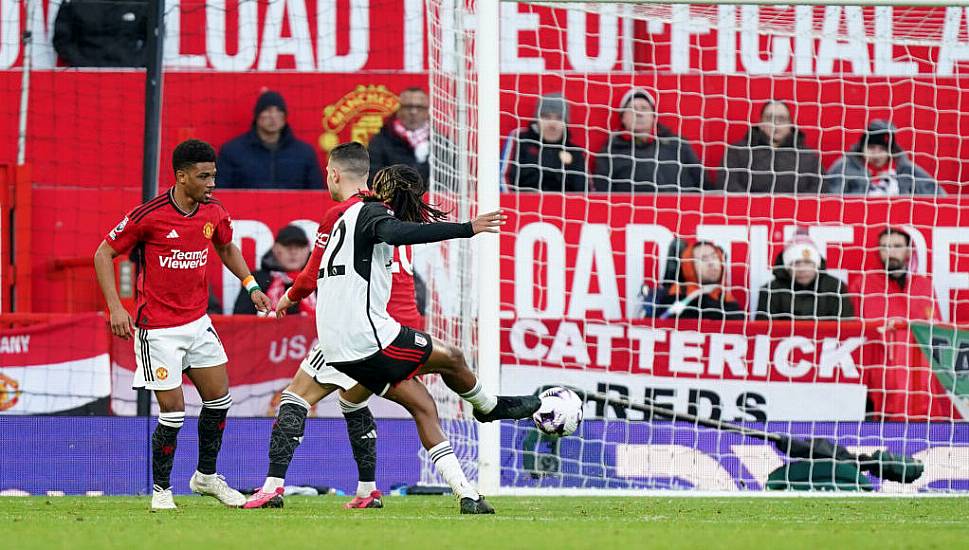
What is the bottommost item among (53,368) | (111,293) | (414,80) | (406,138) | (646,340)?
(53,368)

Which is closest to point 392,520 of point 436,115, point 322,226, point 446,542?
point 446,542

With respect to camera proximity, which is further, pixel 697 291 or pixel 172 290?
pixel 697 291

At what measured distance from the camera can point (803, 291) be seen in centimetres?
1059

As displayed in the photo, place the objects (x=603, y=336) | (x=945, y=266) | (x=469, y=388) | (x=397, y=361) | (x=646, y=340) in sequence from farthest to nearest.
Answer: (x=945, y=266) → (x=603, y=336) → (x=646, y=340) → (x=469, y=388) → (x=397, y=361)

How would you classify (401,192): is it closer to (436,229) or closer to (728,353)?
(436,229)

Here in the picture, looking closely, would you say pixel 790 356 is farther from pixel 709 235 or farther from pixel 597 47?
pixel 597 47

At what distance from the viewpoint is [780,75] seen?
12.0 meters

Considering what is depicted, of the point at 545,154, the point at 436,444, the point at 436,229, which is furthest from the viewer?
the point at 545,154

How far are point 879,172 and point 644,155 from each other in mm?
1972

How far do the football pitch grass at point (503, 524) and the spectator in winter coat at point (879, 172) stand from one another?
Answer: 3991mm

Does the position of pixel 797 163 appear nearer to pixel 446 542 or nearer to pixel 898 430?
pixel 898 430

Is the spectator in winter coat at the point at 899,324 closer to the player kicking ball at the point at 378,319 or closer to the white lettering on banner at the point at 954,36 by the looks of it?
the white lettering on banner at the point at 954,36

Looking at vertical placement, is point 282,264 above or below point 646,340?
above

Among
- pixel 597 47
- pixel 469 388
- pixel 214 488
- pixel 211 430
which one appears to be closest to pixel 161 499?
pixel 214 488
